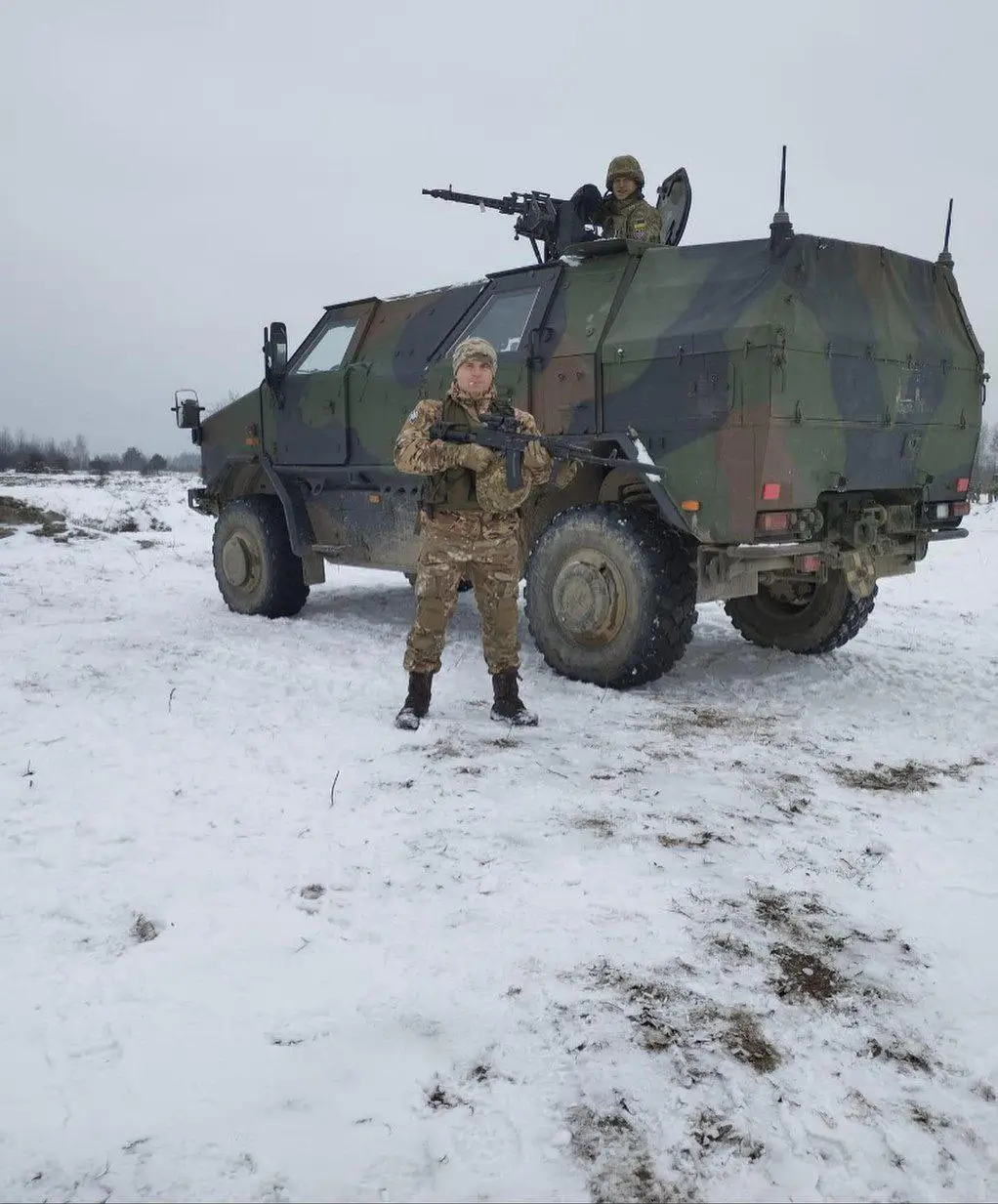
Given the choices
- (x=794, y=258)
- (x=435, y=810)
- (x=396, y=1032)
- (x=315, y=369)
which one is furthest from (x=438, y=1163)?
(x=315, y=369)

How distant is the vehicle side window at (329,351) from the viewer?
280 inches

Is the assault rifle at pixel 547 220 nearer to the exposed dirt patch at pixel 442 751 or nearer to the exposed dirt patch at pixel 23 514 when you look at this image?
the exposed dirt patch at pixel 442 751

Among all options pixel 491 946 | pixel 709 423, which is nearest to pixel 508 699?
pixel 709 423

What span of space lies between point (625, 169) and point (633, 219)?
0.36 m

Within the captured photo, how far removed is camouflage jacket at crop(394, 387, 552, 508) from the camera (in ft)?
14.0

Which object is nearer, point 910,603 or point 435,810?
point 435,810

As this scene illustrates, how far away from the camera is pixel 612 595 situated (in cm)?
520

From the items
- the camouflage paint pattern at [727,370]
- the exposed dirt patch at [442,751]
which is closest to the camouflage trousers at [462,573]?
the exposed dirt patch at [442,751]

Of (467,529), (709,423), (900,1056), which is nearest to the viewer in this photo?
(900,1056)

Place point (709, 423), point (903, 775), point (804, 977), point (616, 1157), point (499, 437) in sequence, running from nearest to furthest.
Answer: point (616, 1157), point (804, 977), point (903, 775), point (499, 437), point (709, 423)

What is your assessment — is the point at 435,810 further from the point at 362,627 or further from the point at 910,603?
the point at 910,603

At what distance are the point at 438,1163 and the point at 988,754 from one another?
134 inches

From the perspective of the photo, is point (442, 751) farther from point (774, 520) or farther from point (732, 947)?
point (774, 520)

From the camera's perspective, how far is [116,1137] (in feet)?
5.94
